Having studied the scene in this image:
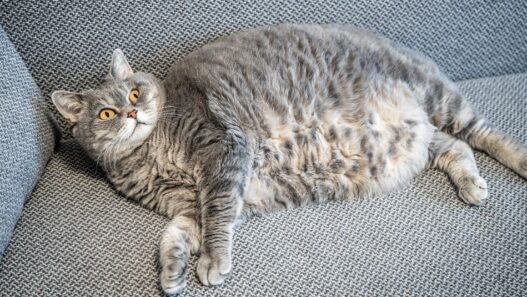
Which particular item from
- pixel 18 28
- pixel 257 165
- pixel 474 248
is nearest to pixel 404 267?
pixel 474 248

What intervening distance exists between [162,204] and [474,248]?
3.45ft

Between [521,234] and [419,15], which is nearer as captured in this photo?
[521,234]

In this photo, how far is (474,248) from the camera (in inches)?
54.2

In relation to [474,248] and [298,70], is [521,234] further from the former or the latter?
[298,70]

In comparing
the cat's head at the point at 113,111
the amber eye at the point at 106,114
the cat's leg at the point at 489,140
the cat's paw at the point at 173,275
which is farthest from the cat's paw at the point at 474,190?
the amber eye at the point at 106,114

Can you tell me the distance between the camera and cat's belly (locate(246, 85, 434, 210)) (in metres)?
1.58

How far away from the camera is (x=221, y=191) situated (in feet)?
4.73

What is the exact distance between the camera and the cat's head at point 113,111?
154 cm

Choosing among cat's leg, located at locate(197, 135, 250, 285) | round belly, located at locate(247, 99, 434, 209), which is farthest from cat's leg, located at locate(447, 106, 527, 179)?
cat's leg, located at locate(197, 135, 250, 285)

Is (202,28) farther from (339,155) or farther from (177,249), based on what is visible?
(177,249)

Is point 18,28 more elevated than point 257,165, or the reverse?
point 18,28

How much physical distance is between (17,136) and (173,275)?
72 centimetres

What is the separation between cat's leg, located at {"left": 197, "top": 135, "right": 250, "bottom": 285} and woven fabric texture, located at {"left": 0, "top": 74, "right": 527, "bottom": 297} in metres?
0.07

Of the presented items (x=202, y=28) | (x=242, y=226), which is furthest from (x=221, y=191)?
(x=202, y=28)
